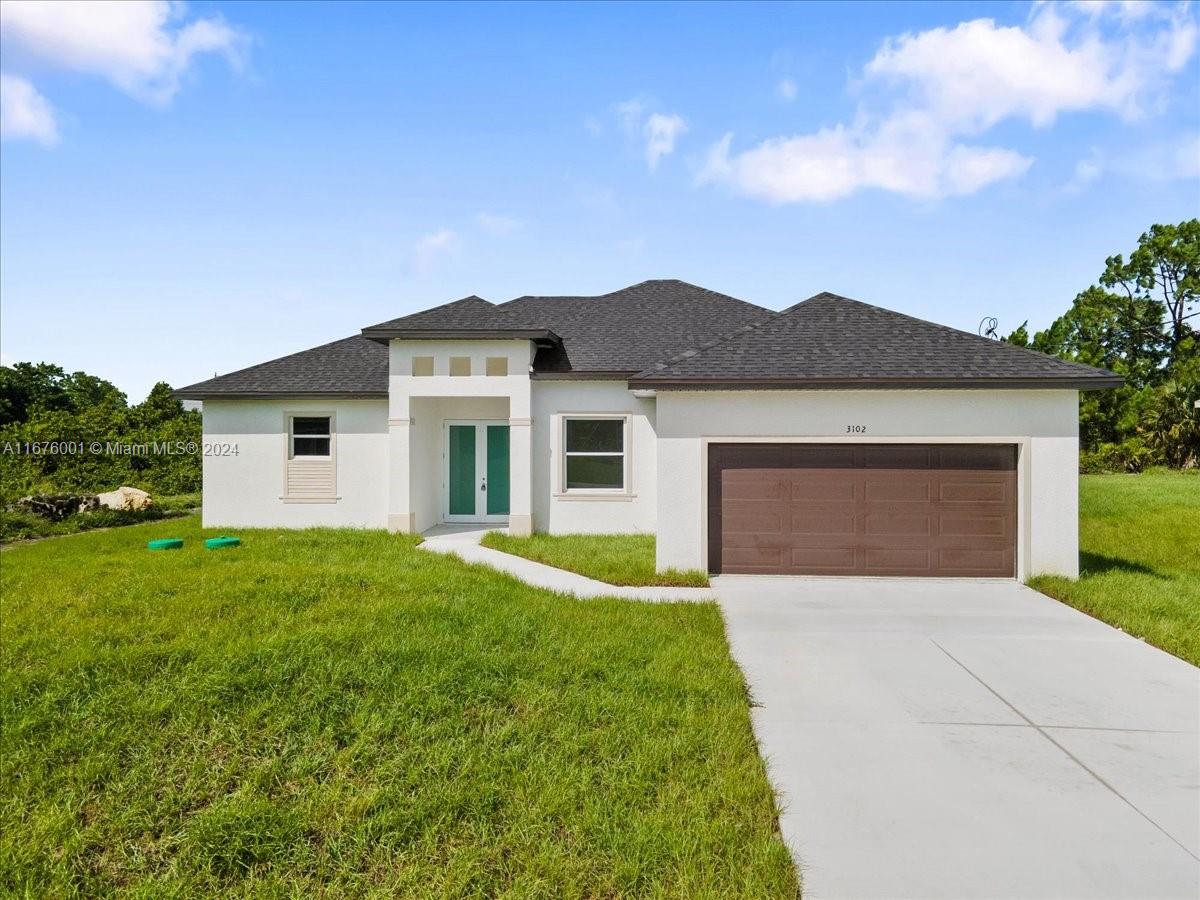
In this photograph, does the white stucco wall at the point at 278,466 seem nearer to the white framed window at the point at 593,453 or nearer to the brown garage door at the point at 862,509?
the white framed window at the point at 593,453

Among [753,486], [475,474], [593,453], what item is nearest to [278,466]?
[475,474]

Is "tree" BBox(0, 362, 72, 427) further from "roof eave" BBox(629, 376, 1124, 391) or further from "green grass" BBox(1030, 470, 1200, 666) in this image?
"green grass" BBox(1030, 470, 1200, 666)

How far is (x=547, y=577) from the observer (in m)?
9.45

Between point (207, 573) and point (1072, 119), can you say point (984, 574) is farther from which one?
point (207, 573)

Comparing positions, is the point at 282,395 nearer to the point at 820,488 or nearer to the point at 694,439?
the point at 694,439

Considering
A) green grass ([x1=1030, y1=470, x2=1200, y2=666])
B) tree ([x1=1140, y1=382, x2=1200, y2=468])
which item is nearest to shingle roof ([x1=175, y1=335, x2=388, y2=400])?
green grass ([x1=1030, y1=470, x2=1200, y2=666])

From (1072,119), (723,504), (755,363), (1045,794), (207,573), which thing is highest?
(1072,119)

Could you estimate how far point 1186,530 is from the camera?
1231 centimetres

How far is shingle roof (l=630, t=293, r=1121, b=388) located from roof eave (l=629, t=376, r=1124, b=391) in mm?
15

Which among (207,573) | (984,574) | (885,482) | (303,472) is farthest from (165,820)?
(303,472)

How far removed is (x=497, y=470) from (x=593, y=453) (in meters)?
2.65

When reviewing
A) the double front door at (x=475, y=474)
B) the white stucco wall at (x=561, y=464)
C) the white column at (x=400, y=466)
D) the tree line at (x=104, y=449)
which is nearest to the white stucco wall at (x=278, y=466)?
the white column at (x=400, y=466)

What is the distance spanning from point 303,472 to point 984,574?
13.7 m

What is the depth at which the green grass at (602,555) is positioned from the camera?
9.43 m
